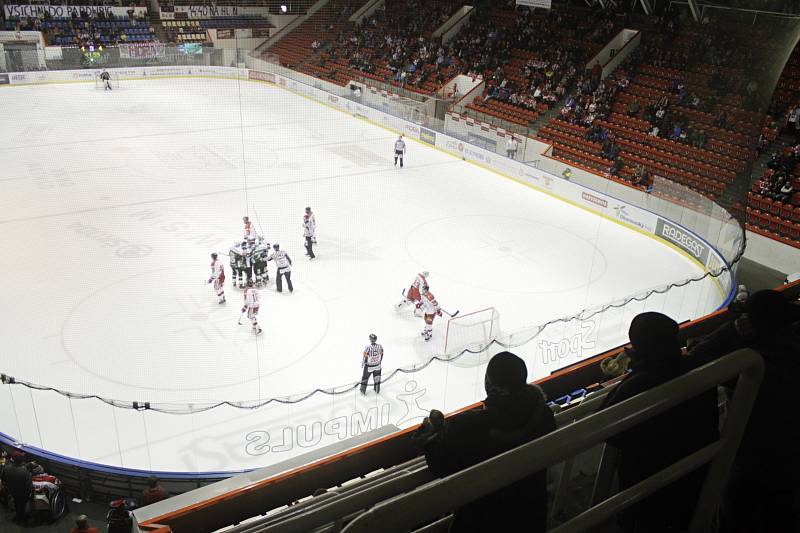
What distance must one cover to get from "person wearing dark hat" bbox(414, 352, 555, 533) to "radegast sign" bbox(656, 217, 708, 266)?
39.2ft

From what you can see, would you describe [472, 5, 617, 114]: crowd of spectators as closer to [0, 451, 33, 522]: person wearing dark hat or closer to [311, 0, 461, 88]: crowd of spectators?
[311, 0, 461, 88]: crowd of spectators

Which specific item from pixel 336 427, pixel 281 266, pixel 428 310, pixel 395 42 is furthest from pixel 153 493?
pixel 395 42

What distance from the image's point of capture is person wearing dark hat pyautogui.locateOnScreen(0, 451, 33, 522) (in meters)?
5.68

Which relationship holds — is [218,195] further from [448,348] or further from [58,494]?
[58,494]

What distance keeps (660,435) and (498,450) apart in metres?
0.41

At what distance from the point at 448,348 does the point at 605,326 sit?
232 cm

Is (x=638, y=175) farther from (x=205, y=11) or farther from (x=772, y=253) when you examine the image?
(x=205, y=11)

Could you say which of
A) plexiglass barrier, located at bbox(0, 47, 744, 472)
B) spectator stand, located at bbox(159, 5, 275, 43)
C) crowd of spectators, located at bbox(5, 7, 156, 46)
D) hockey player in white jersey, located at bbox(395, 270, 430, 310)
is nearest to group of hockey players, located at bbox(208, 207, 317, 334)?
plexiglass barrier, located at bbox(0, 47, 744, 472)

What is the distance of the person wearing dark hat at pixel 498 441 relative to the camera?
61.9 inches

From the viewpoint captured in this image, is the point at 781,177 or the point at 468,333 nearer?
the point at 468,333

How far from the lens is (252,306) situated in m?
9.25

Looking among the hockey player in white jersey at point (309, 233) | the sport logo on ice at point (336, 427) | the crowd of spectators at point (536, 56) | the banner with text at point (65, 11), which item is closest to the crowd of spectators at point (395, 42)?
the crowd of spectators at point (536, 56)

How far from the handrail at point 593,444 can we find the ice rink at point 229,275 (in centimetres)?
622

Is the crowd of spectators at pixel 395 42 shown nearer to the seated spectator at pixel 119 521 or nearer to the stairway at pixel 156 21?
the stairway at pixel 156 21
